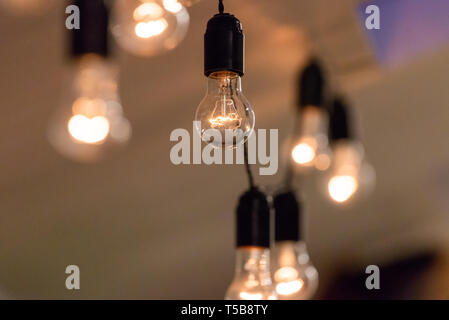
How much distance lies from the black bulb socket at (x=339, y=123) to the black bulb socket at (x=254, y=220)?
65 cm

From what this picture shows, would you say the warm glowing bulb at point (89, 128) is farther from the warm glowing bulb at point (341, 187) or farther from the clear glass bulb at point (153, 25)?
the warm glowing bulb at point (341, 187)

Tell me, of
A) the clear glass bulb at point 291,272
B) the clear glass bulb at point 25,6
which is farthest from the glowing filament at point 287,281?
the clear glass bulb at point 25,6

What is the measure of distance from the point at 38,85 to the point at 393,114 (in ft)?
4.21

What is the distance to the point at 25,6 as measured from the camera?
1.80 metres

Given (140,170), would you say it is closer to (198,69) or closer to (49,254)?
(198,69)

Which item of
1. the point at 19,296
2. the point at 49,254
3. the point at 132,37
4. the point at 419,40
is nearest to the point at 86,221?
the point at 49,254

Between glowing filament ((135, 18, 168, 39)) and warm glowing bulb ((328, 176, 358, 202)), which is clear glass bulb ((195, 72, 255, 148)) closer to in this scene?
glowing filament ((135, 18, 168, 39))

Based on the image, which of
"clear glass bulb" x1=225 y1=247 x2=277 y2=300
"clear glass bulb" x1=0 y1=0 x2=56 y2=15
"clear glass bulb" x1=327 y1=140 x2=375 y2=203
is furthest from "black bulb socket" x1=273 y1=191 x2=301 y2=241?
"clear glass bulb" x1=0 y1=0 x2=56 y2=15

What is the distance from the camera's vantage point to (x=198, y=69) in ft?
6.98

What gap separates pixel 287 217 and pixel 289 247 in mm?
59

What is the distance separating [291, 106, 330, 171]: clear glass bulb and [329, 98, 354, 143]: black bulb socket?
2 cm

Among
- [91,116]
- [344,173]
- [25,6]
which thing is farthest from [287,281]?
[25,6]

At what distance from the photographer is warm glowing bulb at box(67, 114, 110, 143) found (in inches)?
45.8

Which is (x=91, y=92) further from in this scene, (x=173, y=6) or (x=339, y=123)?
(x=339, y=123)
